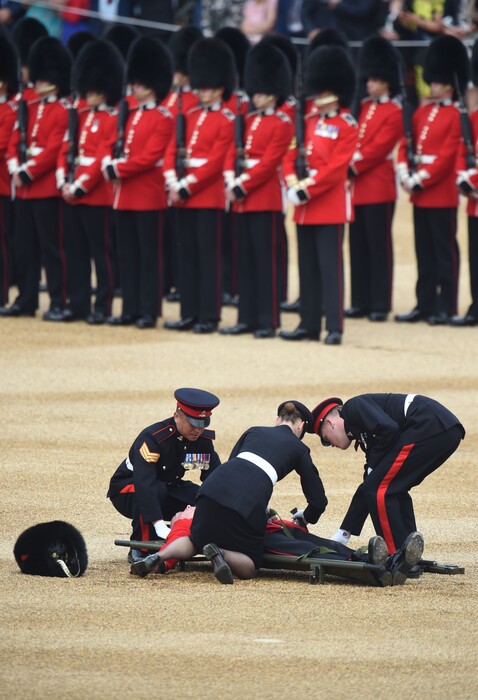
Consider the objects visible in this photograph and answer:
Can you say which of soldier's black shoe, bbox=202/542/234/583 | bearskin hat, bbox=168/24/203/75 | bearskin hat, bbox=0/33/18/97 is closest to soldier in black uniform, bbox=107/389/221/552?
soldier's black shoe, bbox=202/542/234/583

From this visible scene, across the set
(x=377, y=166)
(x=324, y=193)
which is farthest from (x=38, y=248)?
(x=377, y=166)

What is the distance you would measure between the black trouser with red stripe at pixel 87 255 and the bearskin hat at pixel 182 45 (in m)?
1.49

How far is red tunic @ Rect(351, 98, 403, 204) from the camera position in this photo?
38.1ft

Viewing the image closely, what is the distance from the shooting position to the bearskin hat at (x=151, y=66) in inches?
452

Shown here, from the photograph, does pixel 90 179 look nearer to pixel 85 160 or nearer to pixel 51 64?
pixel 85 160

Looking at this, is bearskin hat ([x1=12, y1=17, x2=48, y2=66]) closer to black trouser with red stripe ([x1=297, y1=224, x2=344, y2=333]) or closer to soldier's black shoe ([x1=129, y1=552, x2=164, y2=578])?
black trouser with red stripe ([x1=297, y1=224, x2=344, y2=333])

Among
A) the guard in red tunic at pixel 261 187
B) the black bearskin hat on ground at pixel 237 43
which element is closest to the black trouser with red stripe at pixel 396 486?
the guard in red tunic at pixel 261 187

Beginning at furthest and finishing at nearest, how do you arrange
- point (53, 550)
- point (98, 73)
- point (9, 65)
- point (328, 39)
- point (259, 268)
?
point (328, 39) → point (9, 65) → point (98, 73) → point (259, 268) → point (53, 550)

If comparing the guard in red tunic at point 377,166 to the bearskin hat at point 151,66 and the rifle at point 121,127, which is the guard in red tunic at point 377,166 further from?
the rifle at point 121,127

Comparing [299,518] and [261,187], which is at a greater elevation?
[261,187]

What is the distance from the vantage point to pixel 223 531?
5816mm

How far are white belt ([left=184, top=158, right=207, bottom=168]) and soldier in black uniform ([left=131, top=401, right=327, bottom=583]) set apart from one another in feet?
17.5

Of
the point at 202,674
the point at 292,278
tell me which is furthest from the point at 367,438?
the point at 292,278

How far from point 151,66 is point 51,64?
31.0 inches
